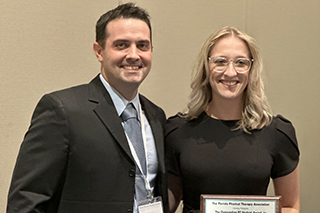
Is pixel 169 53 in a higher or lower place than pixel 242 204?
higher

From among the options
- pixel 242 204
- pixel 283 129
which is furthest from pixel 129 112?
pixel 283 129

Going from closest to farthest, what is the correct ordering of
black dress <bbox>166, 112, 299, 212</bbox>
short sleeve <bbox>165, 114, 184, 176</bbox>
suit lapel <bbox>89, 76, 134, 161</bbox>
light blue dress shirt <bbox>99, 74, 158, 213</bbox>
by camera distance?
suit lapel <bbox>89, 76, 134, 161</bbox>
light blue dress shirt <bbox>99, 74, 158, 213</bbox>
black dress <bbox>166, 112, 299, 212</bbox>
short sleeve <bbox>165, 114, 184, 176</bbox>

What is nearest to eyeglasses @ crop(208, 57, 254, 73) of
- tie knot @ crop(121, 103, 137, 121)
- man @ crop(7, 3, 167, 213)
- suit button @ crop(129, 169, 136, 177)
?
man @ crop(7, 3, 167, 213)

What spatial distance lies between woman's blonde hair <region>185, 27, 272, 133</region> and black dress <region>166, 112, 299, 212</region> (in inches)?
2.2

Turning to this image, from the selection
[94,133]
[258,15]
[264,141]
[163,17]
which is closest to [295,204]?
[264,141]

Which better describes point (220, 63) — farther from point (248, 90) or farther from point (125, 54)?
point (125, 54)

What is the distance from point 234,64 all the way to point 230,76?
0.26 feet

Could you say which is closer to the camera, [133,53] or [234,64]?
[133,53]

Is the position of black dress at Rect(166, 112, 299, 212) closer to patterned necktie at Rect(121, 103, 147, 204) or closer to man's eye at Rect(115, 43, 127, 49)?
patterned necktie at Rect(121, 103, 147, 204)

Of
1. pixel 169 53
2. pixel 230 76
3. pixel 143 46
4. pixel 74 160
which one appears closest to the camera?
pixel 74 160

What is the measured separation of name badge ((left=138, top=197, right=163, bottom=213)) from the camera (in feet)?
5.99

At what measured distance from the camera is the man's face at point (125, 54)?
1.86 metres

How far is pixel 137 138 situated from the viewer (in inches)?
74.3

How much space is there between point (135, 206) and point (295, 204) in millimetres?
938
